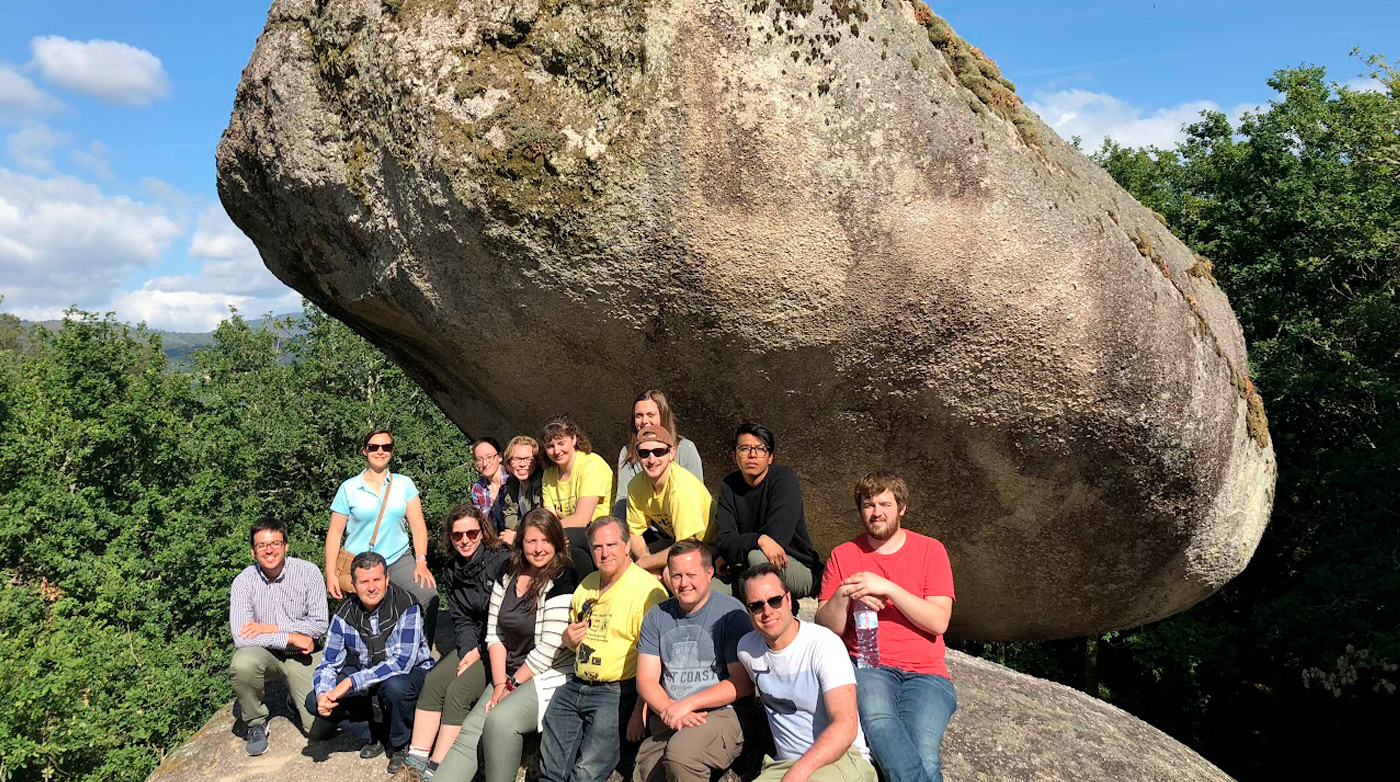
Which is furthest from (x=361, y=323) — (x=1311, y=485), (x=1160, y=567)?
(x=1311, y=485)

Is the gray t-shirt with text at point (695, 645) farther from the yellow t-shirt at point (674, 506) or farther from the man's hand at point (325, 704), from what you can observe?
the man's hand at point (325, 704)

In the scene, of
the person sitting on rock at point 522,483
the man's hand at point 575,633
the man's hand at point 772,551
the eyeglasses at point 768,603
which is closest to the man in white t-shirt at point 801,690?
the eyeglasses at point 768,603

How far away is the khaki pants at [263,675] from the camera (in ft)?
19.8

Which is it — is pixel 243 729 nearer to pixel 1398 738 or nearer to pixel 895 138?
pixel 895 138

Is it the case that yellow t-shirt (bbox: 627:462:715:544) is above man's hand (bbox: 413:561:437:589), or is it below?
above

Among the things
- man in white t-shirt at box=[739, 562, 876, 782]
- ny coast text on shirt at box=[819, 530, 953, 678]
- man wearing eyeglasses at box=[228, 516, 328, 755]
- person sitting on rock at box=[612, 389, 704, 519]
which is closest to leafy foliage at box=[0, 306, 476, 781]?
man wearing eyeglasses at box=[228, 516, 328, 755]

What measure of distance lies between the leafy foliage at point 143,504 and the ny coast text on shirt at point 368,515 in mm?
12449

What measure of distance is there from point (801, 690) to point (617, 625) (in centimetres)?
107

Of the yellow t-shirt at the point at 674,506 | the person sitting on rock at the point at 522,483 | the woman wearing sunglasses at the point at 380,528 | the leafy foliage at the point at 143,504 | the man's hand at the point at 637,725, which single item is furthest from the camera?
the leafy foliage at the point at 143,504

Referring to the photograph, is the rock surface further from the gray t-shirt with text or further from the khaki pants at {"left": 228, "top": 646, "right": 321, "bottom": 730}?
the gray t-shirt with text

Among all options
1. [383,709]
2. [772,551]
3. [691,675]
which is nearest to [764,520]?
[772,551]

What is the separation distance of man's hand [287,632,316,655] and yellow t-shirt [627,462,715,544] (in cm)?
246

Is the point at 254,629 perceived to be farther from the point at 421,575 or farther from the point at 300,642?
the point at 421,575

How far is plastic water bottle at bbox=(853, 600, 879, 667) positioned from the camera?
14.7ft
